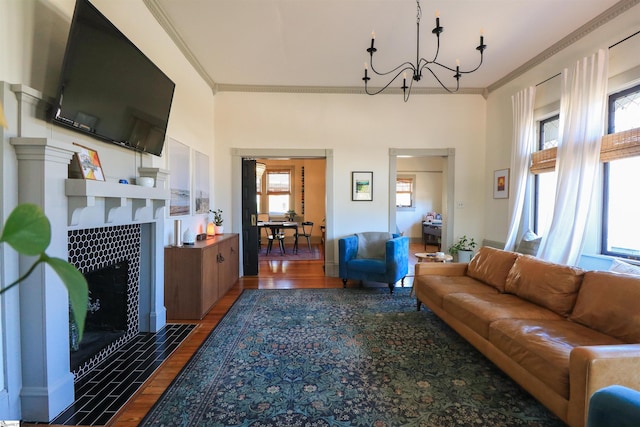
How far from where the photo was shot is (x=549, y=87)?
3941 millimetres

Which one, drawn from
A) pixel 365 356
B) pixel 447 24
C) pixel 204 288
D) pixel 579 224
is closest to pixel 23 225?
pixel 365 356

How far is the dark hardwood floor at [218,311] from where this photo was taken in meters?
1.92

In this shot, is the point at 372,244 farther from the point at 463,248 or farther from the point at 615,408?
the point at 615,408

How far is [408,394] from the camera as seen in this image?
2.04m

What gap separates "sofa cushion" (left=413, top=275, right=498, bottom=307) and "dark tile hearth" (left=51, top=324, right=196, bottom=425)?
8.72 feet

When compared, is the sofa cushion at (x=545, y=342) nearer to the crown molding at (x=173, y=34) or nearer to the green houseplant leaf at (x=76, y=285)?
the green houseplant leaf at (x=76, y=285)

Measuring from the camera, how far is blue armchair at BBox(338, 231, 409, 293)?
436 cm

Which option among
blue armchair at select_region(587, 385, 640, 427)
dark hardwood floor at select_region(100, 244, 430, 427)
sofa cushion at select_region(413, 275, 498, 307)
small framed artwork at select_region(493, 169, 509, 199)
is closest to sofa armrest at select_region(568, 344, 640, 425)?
blue armchair at select_region(587, 385, 640, 427)

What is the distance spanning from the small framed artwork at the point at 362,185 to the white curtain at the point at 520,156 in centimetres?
221

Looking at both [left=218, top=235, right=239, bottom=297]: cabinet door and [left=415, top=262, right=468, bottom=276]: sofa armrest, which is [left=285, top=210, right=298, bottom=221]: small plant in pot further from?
[left=415, top=262, right=468, bottom=276]: sofa armrest

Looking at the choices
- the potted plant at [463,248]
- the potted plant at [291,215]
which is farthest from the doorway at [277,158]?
the potted plant at [291,215]

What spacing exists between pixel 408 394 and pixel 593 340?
1.27m

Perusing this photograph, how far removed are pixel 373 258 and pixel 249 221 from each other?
7.74 feet

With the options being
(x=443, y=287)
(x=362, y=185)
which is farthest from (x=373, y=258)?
(x=443, y=287)
